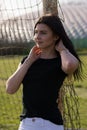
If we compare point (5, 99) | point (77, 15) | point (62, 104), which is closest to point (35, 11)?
point (62, 104)

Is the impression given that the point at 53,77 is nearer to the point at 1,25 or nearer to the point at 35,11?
the point at 35,11

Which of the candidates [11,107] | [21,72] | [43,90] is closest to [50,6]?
[21,72]

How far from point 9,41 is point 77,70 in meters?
2.71

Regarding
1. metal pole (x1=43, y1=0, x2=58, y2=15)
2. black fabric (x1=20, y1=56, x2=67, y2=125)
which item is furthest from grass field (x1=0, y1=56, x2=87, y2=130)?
black fabric (x1=20, y1=56, x2=67, y2=125)

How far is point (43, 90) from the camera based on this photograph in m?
3.67

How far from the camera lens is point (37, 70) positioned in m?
3.70

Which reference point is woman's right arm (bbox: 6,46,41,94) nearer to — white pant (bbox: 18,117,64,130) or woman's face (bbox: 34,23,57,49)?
woman's face (bbox: 34,23,57,49)

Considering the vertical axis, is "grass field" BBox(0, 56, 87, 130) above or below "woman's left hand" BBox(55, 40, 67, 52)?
below

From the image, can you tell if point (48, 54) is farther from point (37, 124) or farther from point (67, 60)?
point (37, 124)

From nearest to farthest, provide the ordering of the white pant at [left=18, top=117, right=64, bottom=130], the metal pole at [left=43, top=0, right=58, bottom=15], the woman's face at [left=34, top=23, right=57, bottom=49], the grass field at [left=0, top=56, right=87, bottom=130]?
1. the white pant at [left=18, top=117, right=64, bottom=130]
2. the woman's face at [left=34, top=23, right=57, bottom=49]
3. the metal pole at [left=43, top=0, right=58, bottom=15]
4. the grass field at [left=0, top=56, right=87, bottom=130]

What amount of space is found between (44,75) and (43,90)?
108mm

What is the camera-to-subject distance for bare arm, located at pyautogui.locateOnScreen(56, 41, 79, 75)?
3672 mm

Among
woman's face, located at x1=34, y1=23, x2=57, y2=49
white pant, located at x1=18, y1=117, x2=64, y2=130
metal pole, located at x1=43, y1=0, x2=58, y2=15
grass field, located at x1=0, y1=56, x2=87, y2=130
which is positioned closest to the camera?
white pant, located at x1=18, y1=117, x2=64, y2=130

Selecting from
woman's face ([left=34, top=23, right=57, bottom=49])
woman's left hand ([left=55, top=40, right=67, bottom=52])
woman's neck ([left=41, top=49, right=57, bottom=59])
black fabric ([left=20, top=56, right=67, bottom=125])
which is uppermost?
woman's face ([left=34, top=23, right=57, bottom=49])
